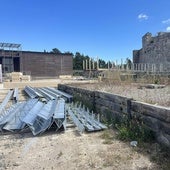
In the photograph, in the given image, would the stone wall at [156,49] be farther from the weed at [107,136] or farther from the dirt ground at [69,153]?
the dirt ground at [69,153]

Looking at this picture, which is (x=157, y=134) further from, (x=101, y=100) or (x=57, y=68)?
(x=57, y=68)

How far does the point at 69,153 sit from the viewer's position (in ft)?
10.7

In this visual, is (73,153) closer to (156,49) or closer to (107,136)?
(107,136)

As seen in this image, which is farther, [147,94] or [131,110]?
[147,94]

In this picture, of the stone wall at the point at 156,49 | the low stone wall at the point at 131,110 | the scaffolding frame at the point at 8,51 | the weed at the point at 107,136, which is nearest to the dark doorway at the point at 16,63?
the scaffolding frame at the point at 8,51

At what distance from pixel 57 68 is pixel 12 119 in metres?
29.8

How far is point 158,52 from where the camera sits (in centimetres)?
1934

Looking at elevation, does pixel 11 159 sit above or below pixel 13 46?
below

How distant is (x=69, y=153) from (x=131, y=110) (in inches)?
59.4

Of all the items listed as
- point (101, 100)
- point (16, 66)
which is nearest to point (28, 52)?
point (16, 66)

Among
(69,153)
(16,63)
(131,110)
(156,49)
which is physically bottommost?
(69,153)

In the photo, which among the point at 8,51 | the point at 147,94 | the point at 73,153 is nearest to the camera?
the point at 73,153

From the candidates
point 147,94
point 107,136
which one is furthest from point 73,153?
point 147,94

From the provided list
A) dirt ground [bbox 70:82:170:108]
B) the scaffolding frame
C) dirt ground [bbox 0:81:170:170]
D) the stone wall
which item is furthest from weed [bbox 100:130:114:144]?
the scaffolding frame
